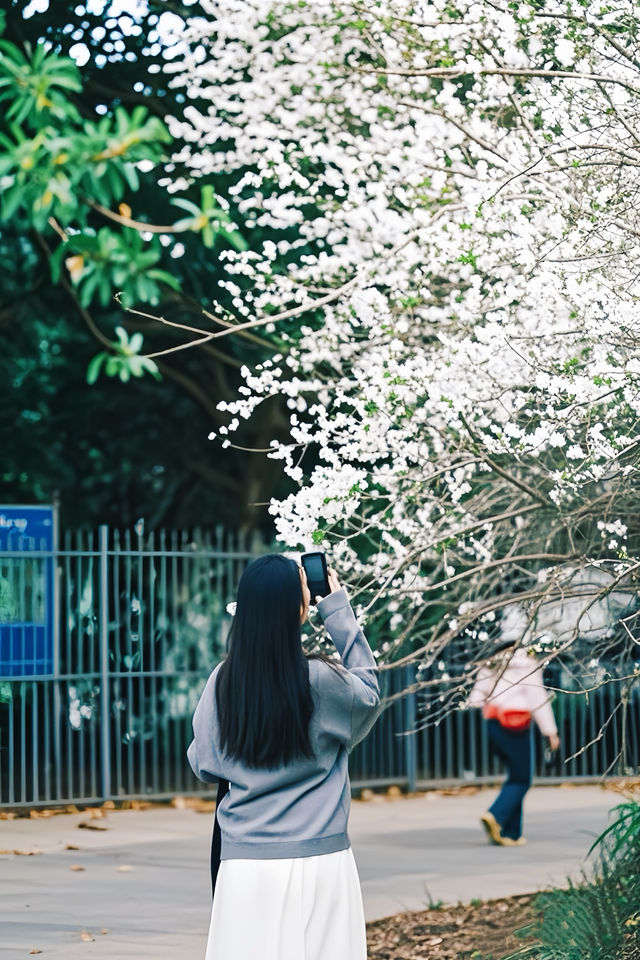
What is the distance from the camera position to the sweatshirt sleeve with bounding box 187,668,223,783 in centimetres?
360

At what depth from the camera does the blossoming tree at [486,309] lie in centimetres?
562

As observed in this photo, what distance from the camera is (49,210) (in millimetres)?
7793

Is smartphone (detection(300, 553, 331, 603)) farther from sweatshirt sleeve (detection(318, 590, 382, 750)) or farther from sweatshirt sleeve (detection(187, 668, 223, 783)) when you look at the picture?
sweatshirt sleeve (detection(187, 668, 223, 783))

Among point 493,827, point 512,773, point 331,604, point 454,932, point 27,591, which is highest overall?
point 27,591

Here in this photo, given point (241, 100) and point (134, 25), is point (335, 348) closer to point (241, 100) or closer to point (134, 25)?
point (241, 100)

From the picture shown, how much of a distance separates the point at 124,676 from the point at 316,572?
7952 mm

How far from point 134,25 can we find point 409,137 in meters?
4.92

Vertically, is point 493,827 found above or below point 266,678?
below

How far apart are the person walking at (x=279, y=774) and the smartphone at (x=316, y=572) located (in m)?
0.12

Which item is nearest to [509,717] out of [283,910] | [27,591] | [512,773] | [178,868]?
[512,773]

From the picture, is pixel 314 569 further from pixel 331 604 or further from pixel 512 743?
pixel 512 743

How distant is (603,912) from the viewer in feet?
19.3

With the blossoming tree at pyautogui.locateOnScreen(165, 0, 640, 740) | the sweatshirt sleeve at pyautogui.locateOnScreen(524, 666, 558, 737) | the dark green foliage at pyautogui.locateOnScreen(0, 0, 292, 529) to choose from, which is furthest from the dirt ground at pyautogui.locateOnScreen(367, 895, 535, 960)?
the dark green foliage at pyautogui.locateOnScreen(0, 0, 292, 529)

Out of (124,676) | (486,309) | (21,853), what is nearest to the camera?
(486,309)
